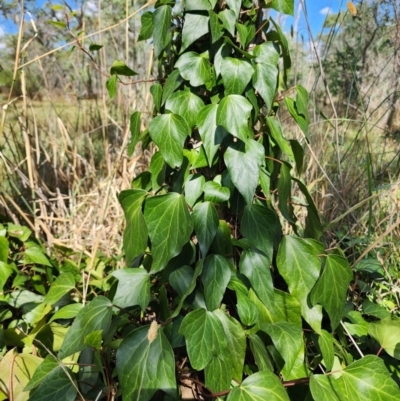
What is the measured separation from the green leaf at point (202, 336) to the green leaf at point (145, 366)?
0.15 ft

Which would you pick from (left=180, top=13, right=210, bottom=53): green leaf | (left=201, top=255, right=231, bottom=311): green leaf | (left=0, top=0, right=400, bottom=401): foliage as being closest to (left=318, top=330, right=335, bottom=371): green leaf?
(left=0, top=0, right=400, bottom=401): foliage

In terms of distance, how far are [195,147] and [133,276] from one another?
287 millimetres

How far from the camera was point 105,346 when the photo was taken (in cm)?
83

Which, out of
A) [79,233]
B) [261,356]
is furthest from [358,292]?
[79,233]

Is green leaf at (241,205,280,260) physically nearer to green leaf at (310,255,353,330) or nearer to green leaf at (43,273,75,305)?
green leaf at (310,255,353,330)

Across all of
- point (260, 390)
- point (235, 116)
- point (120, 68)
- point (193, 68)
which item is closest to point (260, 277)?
point (260, 390)

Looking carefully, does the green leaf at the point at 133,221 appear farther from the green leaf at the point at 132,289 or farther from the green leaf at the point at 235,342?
the green leaf at the point at 235,342

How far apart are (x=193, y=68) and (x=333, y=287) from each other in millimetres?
492

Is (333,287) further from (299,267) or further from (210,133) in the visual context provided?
(210,133)

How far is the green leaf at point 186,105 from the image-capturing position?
77 cm

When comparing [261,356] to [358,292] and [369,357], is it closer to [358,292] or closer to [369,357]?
[369,357]

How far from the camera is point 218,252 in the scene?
2.62 feet

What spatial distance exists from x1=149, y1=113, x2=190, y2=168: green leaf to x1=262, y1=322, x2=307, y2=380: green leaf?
1.19 feet

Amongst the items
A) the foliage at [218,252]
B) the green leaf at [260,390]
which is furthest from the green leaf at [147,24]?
the green leaf at [260,390]
